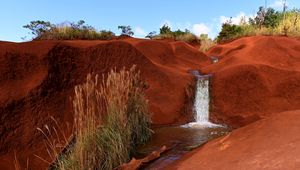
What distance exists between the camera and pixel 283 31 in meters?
21.7

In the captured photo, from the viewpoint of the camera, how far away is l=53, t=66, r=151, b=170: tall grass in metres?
5.62

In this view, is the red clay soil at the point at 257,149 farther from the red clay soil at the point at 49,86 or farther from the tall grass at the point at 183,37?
the tall grass at the point at 183,37

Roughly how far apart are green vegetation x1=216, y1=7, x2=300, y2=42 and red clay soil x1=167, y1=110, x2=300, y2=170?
17124mm

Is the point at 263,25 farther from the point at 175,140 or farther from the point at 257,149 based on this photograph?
the point at 257,149

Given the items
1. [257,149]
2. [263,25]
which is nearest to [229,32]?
[263,25]

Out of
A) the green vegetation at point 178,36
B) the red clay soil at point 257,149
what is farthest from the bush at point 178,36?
the red clay soil at point 257,149

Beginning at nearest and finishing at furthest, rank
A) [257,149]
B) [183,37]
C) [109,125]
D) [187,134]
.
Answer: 1. [257,149]
2. [109,125]
3. [187,134]
4. [183,37]

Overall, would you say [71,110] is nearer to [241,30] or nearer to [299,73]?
[299,73]

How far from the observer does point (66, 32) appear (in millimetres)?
17688

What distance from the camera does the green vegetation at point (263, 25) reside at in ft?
73.2

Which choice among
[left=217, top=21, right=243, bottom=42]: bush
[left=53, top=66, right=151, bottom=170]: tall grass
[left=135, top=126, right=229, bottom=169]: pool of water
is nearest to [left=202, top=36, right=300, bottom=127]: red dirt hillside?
[left=135, top=126, right=229, bottom=169]: pool of water

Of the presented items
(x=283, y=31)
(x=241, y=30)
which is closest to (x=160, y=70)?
(x=283, y=31)

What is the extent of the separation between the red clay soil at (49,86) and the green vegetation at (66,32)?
6058 millimetres

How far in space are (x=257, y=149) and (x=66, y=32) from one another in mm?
14121
